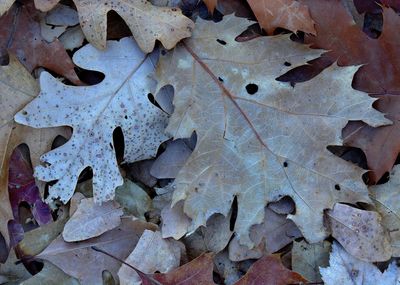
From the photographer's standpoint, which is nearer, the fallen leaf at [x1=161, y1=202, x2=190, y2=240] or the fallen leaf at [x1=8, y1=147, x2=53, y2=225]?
the fallen leaf at [x1=161, y1=202, x2=190, y2=240]

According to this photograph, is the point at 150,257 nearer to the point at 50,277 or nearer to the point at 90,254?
the point at 90,254

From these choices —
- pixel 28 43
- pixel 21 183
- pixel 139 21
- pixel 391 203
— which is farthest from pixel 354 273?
pixel 28 43

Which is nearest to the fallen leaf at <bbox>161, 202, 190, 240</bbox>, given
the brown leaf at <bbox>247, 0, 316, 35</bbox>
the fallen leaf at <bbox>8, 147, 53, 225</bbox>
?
the fallen leaf at <bbox>8, 147, 53, 225</bbox>

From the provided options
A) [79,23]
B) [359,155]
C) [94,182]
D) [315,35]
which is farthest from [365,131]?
[79,23]

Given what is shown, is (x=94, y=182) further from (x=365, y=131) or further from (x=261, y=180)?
(x=365, y=131)

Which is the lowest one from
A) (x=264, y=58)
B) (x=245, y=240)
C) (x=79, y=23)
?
(x=245, y=240)

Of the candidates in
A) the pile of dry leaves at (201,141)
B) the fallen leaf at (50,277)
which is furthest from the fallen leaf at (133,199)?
the fallen leaf at (50,277)

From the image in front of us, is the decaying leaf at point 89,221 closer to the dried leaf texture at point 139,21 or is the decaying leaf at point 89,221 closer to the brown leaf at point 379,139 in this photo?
the dried leaf texture at point 139,21

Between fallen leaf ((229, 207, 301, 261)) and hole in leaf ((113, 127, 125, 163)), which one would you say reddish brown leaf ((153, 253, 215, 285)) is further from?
hole in leaf ((113, 127, 125, 163))
